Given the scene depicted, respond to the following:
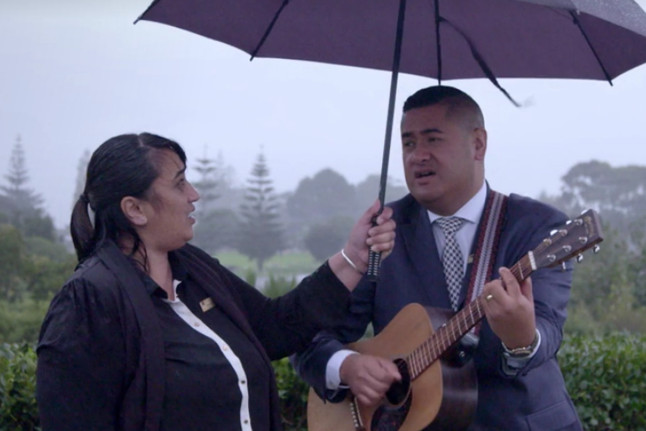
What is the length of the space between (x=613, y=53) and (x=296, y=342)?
1535 mm

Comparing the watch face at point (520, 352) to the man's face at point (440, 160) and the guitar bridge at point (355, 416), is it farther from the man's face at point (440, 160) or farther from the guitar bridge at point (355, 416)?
the guitar bridge at point (355, 416)

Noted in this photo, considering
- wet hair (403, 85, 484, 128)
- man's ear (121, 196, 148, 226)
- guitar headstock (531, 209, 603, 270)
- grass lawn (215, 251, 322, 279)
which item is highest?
wet hair (403, 85, 484, 128)

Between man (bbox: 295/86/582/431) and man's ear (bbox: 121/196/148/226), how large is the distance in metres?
0.91

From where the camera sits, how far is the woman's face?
2779mm

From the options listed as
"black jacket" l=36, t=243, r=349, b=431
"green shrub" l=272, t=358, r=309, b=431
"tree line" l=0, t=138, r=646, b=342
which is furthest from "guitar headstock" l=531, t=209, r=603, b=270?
"tree line" l=0, t=138, r=646, b=342

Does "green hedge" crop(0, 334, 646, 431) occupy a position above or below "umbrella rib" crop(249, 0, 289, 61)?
below

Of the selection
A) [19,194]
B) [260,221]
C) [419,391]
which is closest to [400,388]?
[419,391]

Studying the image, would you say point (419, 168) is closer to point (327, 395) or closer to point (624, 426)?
point (327, 395)

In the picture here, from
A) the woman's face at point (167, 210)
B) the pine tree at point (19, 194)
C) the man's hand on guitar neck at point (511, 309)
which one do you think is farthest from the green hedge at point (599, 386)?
the pine tree at point (19, 194)

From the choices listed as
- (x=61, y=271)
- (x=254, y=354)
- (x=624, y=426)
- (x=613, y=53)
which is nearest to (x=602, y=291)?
(x=624, y=426)

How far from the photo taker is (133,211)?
276cm

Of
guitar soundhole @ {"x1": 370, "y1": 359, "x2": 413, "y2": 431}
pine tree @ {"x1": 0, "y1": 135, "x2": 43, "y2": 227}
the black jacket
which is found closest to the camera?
the black jacket

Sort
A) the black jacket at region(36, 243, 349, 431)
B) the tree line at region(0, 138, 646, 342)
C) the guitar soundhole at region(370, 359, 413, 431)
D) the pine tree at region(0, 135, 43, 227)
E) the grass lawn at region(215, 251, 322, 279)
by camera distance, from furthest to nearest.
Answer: the grass lawn at region(215, 251, 322, 279) → the pine tree at region(0, 135, 43, 227) → the tree line at region(0, 138, 646, 342) → the guitar soundhole at region(370, 359, 413, 431) → the black jacket at region(36, 243, 349, 431)

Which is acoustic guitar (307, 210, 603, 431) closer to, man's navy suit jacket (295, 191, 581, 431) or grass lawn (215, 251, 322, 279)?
man's navy suit jacket (295, 191, 581, 431)
